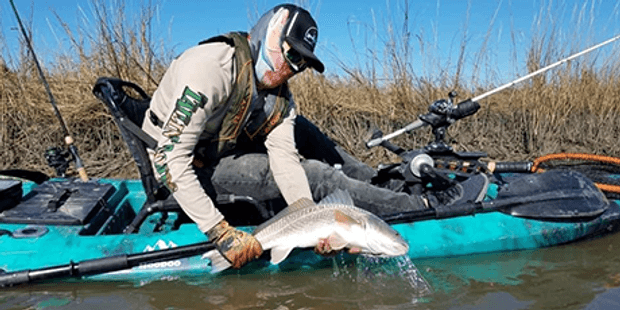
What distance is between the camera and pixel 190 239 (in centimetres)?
299

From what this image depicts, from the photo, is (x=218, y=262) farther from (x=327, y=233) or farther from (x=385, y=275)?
(x=385, y=275)

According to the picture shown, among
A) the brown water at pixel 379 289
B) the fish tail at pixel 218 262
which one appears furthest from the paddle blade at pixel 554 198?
the fish tail at pixel 218 262

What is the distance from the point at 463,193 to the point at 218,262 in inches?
66.3

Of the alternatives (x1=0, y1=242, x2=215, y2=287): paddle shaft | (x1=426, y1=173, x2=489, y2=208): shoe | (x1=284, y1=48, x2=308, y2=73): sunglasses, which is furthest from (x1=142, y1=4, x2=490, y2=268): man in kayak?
(x1=0, y1=242, x2=215, y2=287): paddle shaft

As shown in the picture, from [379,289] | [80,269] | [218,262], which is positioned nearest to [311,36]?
[218,262]

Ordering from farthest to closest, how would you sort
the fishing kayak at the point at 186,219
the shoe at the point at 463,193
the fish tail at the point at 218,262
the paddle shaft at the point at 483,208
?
1. the shoe at the point at 463,193
2. the paddle shaft at the point at 483,208
3. the fishing kayak at the point at 186,219
4. the fish tail at the point at 218,262

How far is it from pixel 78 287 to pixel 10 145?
3.52 meters

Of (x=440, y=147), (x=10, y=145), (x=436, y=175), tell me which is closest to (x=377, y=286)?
(x=436, y=175)

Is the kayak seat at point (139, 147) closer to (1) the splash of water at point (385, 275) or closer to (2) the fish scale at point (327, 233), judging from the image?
(2) the fish scale at point (327, 233)

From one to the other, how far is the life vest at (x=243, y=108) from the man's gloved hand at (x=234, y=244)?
1.84 feet

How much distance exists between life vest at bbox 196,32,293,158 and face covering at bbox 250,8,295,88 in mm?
54

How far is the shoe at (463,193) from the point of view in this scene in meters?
3.35

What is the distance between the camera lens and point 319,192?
3242 millimetres

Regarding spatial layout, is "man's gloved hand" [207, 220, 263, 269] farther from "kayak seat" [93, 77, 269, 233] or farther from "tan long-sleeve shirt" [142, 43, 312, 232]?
"kayak seat" [93, 77, 269, 233]
